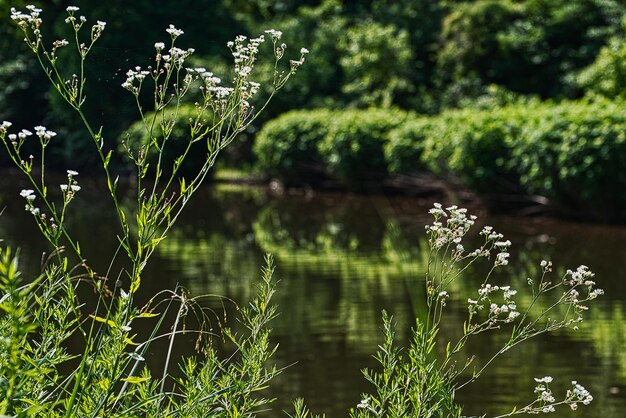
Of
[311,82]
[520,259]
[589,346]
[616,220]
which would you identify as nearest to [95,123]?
[311,82]

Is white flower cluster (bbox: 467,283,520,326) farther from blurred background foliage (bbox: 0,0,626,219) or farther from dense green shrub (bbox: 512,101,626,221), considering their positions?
blurred background foliage (bbox: 0,0,626,219)

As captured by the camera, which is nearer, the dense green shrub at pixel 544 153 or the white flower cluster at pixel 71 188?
the white flower cluster at pixel 71 188

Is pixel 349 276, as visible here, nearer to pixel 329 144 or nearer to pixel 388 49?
pixel 329 144

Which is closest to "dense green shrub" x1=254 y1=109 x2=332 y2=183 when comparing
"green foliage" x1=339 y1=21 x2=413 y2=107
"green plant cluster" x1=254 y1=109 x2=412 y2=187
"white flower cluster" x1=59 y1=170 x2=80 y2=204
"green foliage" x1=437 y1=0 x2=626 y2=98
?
"green plant cluster" x1=254 y1=109 x2=412 y2=187

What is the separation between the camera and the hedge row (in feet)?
47.6

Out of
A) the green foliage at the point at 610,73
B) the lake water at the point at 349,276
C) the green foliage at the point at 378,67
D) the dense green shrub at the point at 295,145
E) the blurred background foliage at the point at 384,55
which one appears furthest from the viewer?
the green foliage at the point at 378,67

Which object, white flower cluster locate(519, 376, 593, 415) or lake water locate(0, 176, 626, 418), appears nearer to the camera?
white flower cluster locate(519, 376, 593, 415)

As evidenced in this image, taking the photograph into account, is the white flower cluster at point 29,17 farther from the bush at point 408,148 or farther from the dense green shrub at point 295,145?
the dense green shrub at point 295,145

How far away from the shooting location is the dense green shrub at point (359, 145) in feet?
67.0

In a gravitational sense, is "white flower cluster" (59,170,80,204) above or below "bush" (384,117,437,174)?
below

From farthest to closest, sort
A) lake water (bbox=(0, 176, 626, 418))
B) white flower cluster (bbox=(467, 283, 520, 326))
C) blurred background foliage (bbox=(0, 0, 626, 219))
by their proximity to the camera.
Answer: blurred background foliage (bbox=(0, 0, 626, 219)) → lake water (bbox=(0, 176, 626, 418)) → white flower cluster (bbox=(467, 283, 520, 326))

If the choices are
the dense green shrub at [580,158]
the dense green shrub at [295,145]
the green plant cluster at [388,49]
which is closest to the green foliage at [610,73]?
the green plant cluster at [388,49]

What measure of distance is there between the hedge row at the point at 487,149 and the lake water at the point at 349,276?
533mm

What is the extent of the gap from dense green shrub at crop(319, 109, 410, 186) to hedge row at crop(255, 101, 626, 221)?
0.06 ft
